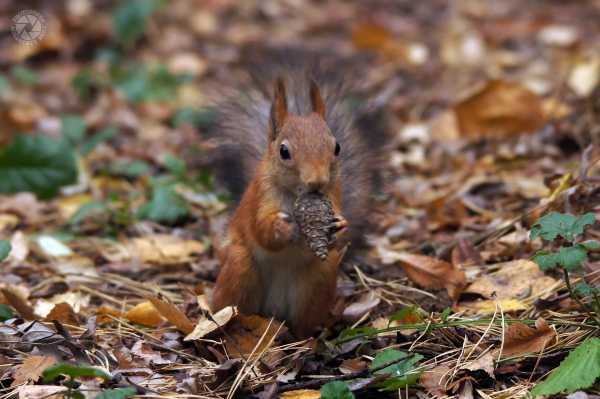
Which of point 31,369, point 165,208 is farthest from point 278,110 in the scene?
point 165,208

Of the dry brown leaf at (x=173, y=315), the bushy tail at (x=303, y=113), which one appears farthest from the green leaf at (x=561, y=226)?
the dry brown leaf at (x=173, y=315)

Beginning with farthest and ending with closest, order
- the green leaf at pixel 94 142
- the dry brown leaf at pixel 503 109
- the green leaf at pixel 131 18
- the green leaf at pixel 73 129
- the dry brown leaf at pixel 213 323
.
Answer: the green leaf at pixel 131 18, the green leaf at pixel 73 129, the green leaf at pixel 94 142, the dry brown leaf at pixel 503 109, the dry brown leaf at pixel 213 323

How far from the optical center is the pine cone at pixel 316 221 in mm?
2271

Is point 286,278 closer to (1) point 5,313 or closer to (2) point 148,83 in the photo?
(1) point 5,313

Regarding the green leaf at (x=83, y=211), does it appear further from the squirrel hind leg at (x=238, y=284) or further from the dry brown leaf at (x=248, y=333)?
the dry brown leaf at (x=248, y=333)

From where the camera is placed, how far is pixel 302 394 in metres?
2.15

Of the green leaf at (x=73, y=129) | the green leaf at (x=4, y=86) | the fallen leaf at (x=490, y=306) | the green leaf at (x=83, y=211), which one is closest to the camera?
the fallen leaf at (x=490, y=306)

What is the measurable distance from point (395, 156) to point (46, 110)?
227cm

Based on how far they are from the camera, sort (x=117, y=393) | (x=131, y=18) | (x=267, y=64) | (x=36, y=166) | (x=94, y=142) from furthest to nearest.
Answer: (x=131, y=18)
(x=94, y=142)
(x=36, y=166)
(x=267, y=64)
(x=117, y=393)

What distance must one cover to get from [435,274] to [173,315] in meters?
0.89

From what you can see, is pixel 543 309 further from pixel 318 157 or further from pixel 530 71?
pixel 530 71

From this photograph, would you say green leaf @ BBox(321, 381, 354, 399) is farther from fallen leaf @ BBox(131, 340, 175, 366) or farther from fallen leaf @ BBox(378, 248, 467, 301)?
fallen leaf @ BBox(378, 248, 467, 301)

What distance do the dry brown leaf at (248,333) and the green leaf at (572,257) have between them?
85cm

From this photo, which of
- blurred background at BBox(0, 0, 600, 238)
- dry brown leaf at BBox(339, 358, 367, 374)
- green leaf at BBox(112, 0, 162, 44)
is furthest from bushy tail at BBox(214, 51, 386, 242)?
green leaf at BBox(112, 0, 162, 44)
